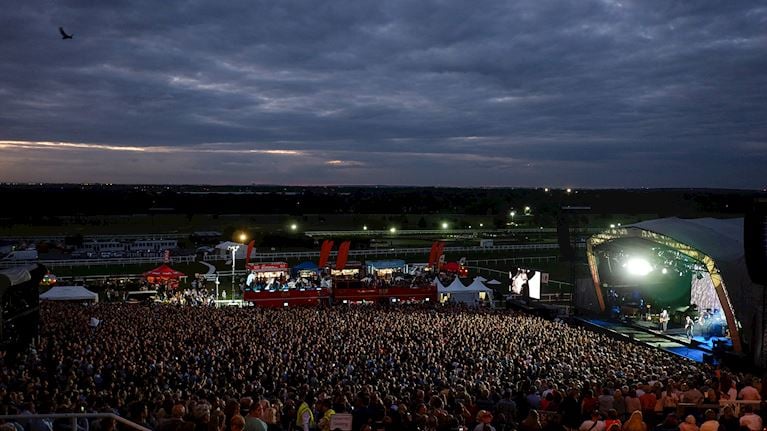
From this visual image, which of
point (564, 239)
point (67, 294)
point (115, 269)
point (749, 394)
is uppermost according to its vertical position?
point (564, 239)

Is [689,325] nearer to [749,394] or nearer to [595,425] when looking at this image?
[749,394]

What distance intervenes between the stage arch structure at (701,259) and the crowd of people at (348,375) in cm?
229

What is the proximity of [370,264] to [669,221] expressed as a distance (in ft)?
61.5

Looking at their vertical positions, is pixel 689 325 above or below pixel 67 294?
above

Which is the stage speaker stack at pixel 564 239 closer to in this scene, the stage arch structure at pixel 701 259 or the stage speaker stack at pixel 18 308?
the stage arch structure at pixel 701 259

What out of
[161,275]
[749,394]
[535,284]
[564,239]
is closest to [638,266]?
[564,239]

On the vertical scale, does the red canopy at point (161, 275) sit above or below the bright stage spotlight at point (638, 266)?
below

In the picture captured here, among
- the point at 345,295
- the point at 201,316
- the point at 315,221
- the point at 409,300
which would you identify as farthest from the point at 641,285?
the point at 315,221

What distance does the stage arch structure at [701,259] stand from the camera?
16.9 meters

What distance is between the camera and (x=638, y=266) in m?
25.4

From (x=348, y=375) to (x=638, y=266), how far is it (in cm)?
1742

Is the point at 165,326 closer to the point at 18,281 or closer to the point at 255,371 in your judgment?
the point at 18,281

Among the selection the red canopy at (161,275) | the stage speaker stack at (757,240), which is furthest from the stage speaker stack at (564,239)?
the red canopy at (161,275)

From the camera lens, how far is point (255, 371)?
1286 cm
